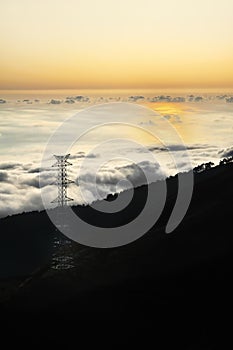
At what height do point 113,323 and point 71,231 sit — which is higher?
point 113,323

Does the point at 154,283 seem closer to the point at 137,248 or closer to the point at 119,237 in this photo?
the point at 137,248

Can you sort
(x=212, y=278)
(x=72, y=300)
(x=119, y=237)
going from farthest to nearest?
1. (x=119, y=237)
2. (x=72, y=300)
3. (x=212, y=278)

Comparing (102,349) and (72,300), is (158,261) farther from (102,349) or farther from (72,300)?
(102,349)

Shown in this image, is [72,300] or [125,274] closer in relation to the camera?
[72,300]

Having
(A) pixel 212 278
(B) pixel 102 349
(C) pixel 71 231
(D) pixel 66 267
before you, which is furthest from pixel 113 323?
(C) pixel 71 231

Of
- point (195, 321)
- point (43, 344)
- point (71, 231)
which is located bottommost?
point (71, 231)

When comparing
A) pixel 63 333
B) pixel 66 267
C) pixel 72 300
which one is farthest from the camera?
pixel 66 267
